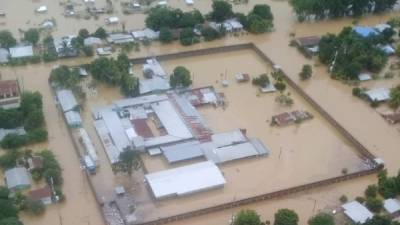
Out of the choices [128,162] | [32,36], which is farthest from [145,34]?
[128,162]

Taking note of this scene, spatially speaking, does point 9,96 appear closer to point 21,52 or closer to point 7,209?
point 21,52

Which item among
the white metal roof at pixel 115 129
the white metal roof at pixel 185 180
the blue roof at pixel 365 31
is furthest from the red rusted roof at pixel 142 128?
the blue roof at pixel 365 31

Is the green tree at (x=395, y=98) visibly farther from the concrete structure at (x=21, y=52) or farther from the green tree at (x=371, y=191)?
the concrete structure at (x=21, y=52)

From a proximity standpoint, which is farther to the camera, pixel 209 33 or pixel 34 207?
pixel 209 33

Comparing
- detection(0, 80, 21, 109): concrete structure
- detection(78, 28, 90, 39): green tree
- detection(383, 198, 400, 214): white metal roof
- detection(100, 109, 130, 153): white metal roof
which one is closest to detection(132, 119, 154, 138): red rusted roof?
detection(100, 109, 130, 153): white metal roof

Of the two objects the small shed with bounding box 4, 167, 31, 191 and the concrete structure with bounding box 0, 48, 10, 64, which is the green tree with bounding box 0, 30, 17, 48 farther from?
the small shed with bounding box 4, 167, 31, 191

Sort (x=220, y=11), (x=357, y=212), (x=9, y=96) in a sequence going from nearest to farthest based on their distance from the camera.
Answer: (x=357, y=212) → (x=9, y=96) → (x=220, y=11)

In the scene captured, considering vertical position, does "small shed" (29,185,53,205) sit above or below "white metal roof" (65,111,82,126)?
below

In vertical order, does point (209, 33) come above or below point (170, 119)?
above
